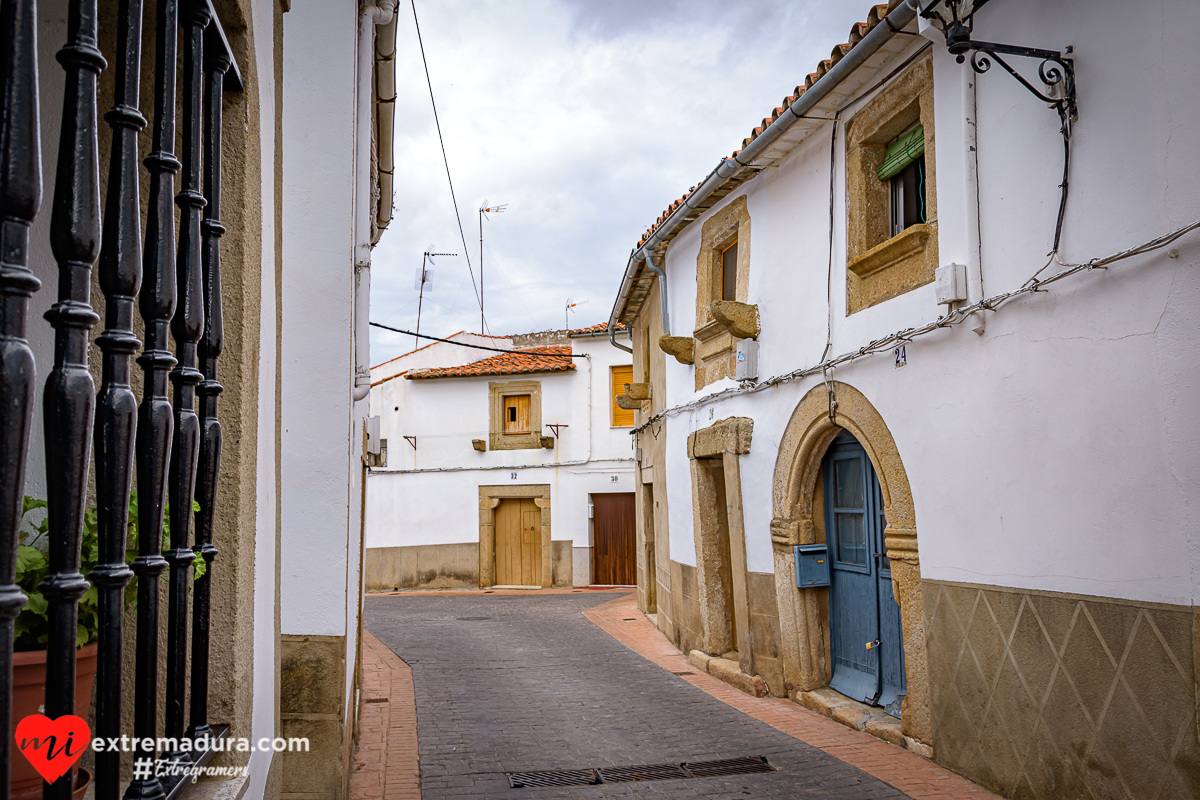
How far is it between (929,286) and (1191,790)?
3.30 metres

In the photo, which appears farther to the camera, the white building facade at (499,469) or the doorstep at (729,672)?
the white building facade at (499,469)

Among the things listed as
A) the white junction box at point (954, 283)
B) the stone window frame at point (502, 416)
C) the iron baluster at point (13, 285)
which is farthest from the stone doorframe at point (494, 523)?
the iron baluster at point (13, 285)

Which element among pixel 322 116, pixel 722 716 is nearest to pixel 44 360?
pixel 322 116

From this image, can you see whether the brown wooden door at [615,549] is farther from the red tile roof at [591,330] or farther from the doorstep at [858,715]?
the doorstep at [858,715]

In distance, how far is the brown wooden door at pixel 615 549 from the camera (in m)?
20.9

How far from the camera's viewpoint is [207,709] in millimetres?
2146

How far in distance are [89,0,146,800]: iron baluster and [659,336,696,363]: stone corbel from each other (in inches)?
370

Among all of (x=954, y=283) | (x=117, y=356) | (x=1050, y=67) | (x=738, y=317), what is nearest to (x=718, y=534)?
(x=738, y=317)

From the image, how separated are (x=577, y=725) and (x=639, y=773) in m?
1.40

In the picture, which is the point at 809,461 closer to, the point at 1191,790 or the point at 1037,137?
the point at 1037,137

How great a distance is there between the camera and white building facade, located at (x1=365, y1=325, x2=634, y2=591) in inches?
828

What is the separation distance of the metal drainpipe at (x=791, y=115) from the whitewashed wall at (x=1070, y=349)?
0.39 metres

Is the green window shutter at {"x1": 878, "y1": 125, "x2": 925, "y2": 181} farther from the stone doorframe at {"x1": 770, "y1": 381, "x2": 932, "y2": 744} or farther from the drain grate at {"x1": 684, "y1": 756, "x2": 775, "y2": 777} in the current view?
the drain grate at {"x1": 684, "y1": 756, "x2": 775, "y2": 777}

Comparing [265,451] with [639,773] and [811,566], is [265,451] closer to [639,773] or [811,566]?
[639,773]
